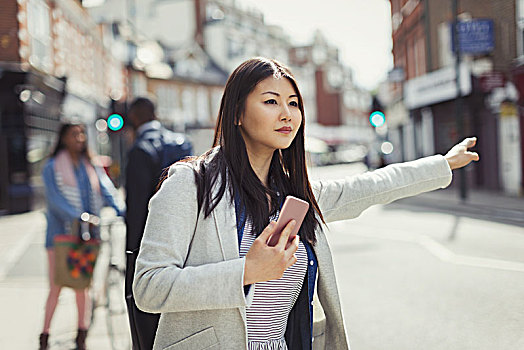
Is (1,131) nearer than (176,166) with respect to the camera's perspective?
No

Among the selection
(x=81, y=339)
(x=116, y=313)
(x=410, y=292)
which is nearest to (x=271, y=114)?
(x=81, y=339)

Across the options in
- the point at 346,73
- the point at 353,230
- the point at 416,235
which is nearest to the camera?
the point at 416,235

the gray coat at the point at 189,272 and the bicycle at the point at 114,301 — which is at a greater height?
the gray coat at the point at 189,272

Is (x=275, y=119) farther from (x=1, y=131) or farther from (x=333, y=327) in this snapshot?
(x=1, y=131)

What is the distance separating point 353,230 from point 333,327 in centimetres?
941

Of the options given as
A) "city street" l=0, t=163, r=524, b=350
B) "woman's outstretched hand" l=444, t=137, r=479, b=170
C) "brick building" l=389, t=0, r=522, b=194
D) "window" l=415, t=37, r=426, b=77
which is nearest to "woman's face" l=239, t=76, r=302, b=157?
"woman's outstretched hand" l=444, t=137, r=479, b=170

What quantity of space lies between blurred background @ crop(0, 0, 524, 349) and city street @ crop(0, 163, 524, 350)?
1.2 inches

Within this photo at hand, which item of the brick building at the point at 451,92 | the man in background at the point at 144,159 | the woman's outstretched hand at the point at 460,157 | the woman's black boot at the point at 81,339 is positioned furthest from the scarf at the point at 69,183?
the brick building at the point at 451,92

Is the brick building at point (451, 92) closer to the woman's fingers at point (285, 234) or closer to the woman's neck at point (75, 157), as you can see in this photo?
the woman's neck at point (75, 157)

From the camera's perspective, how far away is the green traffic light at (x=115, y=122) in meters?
14.2

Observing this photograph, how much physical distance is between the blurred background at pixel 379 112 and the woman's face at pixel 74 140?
419 mm

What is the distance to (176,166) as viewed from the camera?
1.75 metres

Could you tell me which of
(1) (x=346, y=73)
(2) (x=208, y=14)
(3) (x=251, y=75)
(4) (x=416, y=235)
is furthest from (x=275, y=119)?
(1) (x=346, y=73)

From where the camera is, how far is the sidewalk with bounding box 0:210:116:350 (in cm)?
467
